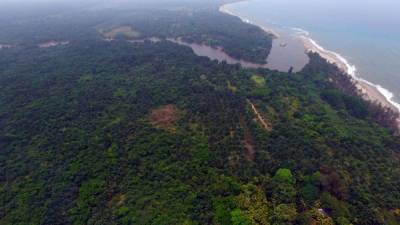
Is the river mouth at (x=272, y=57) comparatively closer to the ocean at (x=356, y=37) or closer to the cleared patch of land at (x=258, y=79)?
the ocean at (x=356, y=37)

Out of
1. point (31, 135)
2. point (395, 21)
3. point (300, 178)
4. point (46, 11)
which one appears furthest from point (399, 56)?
point (46, 11)

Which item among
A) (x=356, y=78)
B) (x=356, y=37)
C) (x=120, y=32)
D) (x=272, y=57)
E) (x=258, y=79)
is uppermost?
(x=356, y=37)

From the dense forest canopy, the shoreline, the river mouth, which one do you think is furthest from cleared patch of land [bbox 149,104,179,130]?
the shoreline

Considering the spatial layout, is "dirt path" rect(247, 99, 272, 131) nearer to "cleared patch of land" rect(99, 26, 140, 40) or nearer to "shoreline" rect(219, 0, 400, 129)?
"shoreline" rect(219, 0, 400, 129)

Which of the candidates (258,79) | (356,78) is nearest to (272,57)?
(356,78)

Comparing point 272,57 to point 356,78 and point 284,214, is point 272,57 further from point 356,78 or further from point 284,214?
point 284,214

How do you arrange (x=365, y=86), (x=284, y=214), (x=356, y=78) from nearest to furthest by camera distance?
(x=284, y=214) → (x=365, y=86) → (x=356, y=78)

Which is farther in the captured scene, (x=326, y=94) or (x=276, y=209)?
(x=326, y=94)

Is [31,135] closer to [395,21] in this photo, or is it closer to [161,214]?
[161,214]
